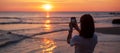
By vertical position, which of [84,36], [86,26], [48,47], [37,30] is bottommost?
[37,30]

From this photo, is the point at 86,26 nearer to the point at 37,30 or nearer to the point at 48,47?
the point at 48,47

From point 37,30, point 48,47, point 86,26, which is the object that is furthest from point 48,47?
point 37,30

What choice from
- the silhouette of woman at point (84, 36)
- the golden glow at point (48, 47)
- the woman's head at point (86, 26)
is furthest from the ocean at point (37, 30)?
the woman's head at point (86, 26)

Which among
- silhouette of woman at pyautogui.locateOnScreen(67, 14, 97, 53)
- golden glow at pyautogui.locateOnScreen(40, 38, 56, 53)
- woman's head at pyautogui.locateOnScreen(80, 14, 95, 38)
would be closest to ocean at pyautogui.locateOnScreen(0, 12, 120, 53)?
golden glow at pyautogui.locateOnScreen(40, 38, 56, 53)

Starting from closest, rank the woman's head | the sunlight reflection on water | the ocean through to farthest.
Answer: the woman's head < the sunlight reflection on water < the ocean

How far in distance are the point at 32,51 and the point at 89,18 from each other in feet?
25.5

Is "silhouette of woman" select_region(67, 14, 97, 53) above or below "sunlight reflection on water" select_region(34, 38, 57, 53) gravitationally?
above

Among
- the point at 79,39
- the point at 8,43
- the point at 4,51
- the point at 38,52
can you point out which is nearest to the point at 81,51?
the point at 79,39

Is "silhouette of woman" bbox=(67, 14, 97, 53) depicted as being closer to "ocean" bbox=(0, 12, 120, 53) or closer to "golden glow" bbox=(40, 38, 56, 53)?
"ocean" bbox=(0, 12, 120, 53)

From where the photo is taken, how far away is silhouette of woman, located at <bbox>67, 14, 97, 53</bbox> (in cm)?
454

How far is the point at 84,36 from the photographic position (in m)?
4.61

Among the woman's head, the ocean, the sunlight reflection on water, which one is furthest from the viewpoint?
the ocean

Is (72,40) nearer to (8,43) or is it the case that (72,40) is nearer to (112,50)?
(112,50)

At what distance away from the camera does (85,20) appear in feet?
14.9
